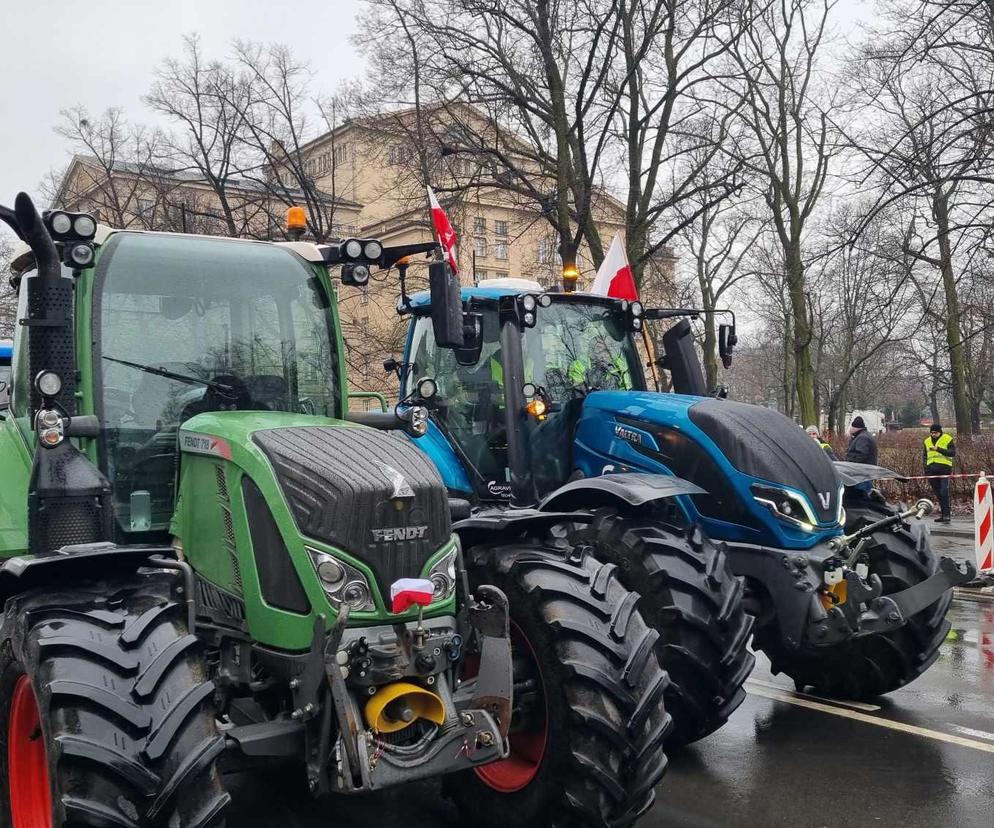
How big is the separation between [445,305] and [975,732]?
14.0 ft

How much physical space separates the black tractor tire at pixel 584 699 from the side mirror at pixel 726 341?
3.82 m

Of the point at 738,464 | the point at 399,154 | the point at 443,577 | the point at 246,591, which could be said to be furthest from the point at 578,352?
the point at 399,154

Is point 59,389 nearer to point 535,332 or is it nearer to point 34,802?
point 34,802

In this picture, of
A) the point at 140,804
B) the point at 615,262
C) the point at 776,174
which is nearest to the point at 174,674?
the point at 140,804

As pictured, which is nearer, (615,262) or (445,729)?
(445,729)

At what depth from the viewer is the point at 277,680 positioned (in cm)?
395

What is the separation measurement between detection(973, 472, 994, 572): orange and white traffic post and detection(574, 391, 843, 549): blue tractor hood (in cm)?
615

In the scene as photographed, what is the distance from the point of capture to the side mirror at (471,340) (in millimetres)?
6793

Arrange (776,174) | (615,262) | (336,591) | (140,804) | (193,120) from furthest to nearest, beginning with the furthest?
(776,174) < (193,120) < (615,262) < (336,591) < (140,804)

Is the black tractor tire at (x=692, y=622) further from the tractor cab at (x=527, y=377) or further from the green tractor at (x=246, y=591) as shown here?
the tractor cab at (x=527, y=377)

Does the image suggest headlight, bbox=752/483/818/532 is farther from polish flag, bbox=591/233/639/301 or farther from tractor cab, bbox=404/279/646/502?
polish flag, bbox=591/233/639/301

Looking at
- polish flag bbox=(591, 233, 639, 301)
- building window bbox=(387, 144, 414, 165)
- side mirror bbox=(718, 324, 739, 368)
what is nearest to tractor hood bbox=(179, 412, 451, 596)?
side mirror bbox=(718, 324, 739, 368)

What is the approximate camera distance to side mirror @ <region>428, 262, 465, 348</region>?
456 cm

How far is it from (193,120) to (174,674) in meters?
22.1
